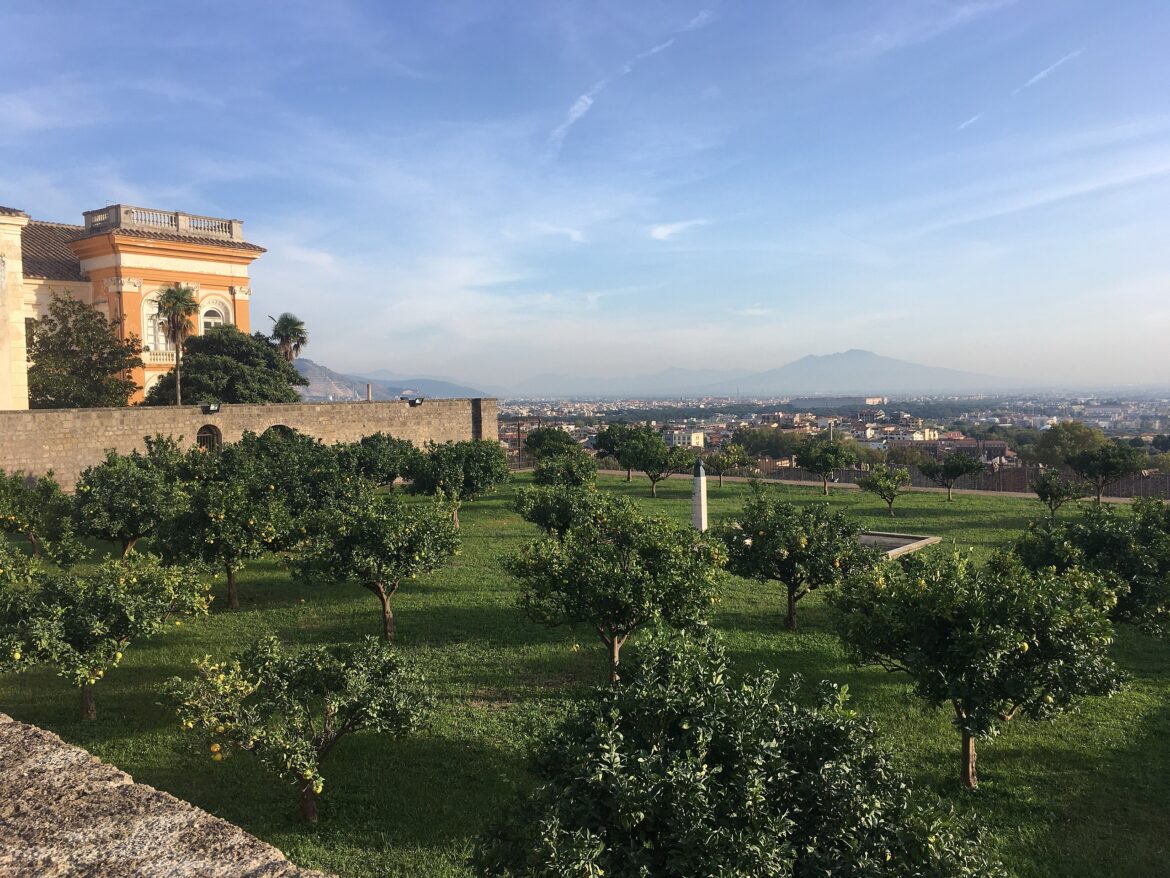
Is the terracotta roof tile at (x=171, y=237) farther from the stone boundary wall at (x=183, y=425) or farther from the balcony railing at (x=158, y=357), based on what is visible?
the stone boundary wall at (x=183, y=425)

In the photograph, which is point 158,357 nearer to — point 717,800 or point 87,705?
point 87,705

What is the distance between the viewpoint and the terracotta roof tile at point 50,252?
126ft

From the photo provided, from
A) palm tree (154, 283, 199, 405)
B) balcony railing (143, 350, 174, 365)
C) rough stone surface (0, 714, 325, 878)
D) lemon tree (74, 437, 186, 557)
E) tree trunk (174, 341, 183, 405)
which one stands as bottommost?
rough stone surface (0, 714, 325, 878)

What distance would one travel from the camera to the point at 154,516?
50.3 ft

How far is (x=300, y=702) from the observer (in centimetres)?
774

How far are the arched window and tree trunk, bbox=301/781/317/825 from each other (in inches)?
934

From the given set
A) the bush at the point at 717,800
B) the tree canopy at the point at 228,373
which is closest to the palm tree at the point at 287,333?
the tree canopy at the point at 228,373

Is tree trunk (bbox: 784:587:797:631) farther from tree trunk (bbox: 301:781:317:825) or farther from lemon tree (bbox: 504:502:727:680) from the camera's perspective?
tree trunk (bbox: 301:781:317:825)

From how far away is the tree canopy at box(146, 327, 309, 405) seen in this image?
3462cm

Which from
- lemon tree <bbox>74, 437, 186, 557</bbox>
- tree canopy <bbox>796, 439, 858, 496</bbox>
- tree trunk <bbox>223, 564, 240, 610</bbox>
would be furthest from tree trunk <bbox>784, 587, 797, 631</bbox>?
tree canopy <bbox>796, 439, 858, 496</bbox>

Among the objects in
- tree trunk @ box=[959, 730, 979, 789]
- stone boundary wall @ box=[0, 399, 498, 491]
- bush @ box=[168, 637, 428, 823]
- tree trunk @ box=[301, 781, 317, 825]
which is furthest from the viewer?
stone boundary wall @ box=[0, 399, 498, 491]

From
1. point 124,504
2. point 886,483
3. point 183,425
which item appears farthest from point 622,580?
point 183,425

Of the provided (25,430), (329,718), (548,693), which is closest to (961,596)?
(548,693)

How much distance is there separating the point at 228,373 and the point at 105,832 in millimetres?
34592
